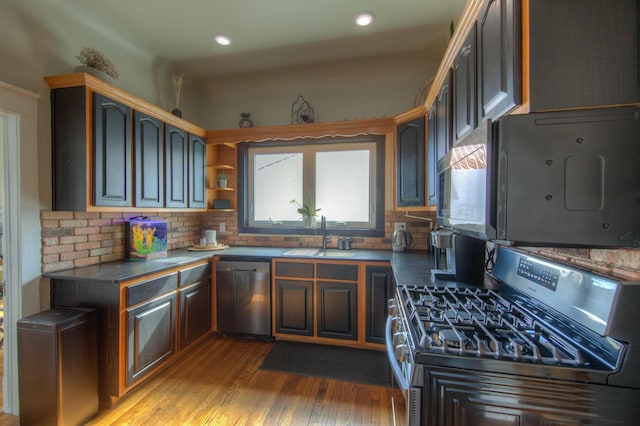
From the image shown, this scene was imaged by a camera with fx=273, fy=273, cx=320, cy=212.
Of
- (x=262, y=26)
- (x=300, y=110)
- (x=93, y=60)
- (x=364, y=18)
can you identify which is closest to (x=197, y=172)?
(x=93, y=60)

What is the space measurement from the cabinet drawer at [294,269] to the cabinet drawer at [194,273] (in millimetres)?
701

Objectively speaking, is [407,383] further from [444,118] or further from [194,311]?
[194,311]

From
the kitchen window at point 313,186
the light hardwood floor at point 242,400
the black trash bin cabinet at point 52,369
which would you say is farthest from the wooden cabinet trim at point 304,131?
the light hardwood floor at point 242,400

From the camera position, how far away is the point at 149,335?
78.2 inches

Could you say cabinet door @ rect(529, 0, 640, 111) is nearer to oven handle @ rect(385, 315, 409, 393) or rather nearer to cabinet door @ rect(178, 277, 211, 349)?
oven handle @ rect(385, 315, 409, 393)

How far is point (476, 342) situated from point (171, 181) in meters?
2.72

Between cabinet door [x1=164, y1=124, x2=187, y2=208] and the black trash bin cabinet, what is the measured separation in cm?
122

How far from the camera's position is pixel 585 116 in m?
0.77

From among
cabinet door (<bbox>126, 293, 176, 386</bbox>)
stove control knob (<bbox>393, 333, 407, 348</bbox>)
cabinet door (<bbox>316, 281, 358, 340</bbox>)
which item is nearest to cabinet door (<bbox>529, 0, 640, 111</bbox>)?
stove control knob (<bbox>393, 333, 407, 348</bbox>)

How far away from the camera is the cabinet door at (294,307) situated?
8.46 ft

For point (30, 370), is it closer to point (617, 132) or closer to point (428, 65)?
point (617, 132)

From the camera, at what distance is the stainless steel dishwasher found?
2646 millimetres

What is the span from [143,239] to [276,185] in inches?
59.3

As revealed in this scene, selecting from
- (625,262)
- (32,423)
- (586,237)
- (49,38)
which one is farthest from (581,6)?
(32,423)
